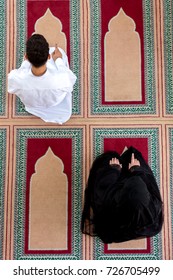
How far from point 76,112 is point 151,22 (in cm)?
51

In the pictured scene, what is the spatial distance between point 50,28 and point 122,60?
34cm

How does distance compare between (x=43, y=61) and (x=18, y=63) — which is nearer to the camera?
(x=43, y=61)

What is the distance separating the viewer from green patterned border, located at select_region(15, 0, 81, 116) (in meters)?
1.67

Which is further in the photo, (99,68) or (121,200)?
(99,68)

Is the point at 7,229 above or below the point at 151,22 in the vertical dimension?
below

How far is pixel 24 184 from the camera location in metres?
1.65

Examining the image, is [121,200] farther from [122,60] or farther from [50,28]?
[50,28]

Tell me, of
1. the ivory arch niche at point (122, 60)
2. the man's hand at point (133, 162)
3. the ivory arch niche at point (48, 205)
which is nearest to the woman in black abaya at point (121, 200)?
the man's hand at point (133, 162)

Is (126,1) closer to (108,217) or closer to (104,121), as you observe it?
(104,121)

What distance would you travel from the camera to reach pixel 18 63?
5.52 ft

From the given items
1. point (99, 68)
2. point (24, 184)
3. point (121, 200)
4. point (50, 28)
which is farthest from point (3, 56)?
point (121, 200)
